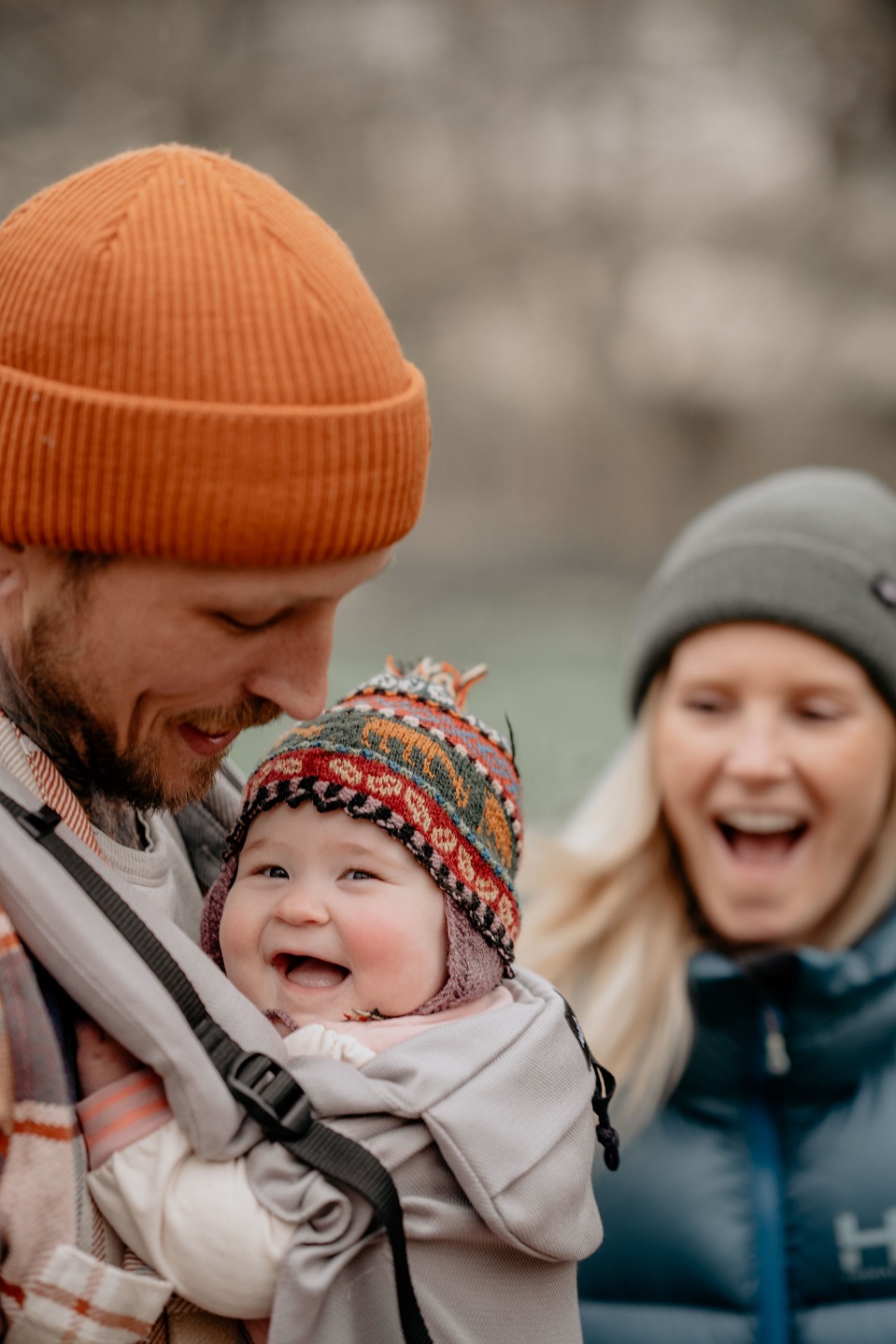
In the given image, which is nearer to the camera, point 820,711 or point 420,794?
point 420,794

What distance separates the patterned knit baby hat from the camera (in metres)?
1.50

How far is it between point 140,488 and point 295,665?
0.26 metres

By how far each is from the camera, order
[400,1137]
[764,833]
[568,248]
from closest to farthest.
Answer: [400,1137]
[764,833]
[568,248]

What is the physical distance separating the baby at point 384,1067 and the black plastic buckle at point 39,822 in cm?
19

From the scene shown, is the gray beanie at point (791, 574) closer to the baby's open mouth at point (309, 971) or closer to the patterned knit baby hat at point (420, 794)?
the patterned knit baby hat at point (420, 794)

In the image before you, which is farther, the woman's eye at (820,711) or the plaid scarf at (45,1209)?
the woman's eye at (820,711)

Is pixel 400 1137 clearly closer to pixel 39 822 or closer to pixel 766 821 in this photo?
pixel 39 822

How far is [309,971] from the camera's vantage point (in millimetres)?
1509

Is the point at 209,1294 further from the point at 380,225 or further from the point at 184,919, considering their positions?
the point at 380,225

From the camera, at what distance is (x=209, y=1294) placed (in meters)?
1.18

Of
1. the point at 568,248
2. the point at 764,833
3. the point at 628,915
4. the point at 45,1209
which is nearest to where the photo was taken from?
the point at 45,1209

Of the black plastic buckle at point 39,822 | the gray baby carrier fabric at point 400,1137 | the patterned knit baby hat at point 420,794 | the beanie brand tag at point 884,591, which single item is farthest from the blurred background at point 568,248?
the black plastic buckle at point 39,822

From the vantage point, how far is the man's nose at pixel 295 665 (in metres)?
1.34

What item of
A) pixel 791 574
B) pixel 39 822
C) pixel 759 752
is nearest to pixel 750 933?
pixel 759 752
